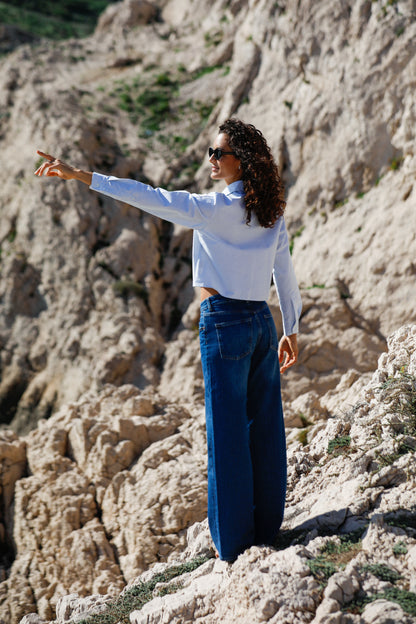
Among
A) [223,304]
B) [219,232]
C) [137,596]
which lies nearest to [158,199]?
[219,232]

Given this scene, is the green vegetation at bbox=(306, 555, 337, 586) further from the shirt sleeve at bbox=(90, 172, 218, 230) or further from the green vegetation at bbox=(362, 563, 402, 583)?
the shirt sleeve at bbox=(90, 172, 218, 230)

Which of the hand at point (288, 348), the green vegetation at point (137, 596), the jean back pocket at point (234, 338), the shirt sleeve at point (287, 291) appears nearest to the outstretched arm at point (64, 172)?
the jean back pocket at point (234, 338)

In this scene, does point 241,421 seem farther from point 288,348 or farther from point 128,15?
point 128,15

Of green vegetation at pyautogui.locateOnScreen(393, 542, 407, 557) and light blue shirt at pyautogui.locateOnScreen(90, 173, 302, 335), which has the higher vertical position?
light blue shirt at pyautogui.locateOnScreen(90, 173, 302, 335)

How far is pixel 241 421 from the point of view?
3475 mm

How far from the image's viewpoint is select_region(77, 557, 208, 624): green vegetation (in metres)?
3.99

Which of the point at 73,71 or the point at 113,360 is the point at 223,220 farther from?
the point at 73,71

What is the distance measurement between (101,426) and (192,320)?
356 cm

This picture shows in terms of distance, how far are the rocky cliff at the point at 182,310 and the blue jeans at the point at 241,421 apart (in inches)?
9.2

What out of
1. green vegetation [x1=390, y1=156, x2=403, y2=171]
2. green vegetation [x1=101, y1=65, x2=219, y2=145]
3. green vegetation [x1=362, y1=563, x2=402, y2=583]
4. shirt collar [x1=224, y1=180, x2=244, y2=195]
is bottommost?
green vegetation [x1=362, y1=563, x2=402, y2=583]

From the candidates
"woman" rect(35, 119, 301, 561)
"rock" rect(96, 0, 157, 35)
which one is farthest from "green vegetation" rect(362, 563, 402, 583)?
"rock" rect(96, 0, 157, 35)

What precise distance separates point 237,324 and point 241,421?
1.75 ft

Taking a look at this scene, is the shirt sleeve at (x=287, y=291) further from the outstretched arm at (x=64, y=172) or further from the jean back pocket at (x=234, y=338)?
the outstretched arm at (x=64, y=172)

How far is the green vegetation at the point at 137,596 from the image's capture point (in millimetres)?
3990
